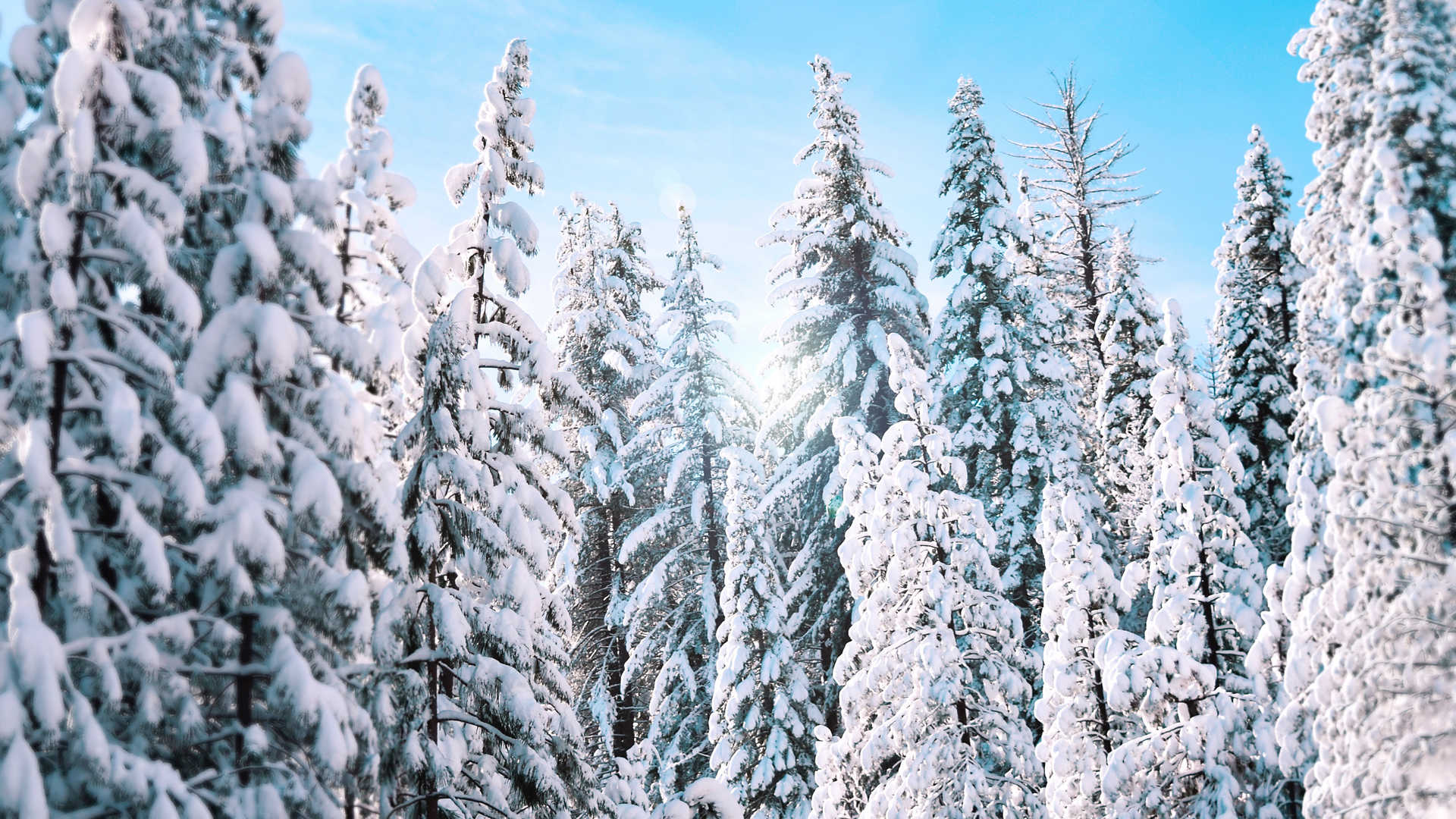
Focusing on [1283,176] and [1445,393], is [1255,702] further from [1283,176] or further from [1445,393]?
[1283,176]

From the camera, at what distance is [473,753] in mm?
8672

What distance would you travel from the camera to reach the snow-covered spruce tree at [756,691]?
16438 millimetres

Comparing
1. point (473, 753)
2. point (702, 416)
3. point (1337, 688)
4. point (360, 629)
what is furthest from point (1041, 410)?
point (360, 629)

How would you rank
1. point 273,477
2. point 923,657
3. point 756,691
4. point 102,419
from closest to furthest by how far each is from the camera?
1. point 102,419
2. point 273,477
3. point 923,657
4. point 756,691

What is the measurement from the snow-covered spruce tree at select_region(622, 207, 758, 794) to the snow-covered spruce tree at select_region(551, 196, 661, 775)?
0.58 metres

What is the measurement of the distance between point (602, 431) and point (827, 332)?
618cm

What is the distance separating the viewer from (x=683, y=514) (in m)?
21.4

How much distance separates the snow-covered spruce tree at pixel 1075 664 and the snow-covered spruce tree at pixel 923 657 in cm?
38

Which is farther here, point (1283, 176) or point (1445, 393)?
point (1283, 176)

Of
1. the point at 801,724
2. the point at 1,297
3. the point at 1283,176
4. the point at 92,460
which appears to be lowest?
the point at 801,724

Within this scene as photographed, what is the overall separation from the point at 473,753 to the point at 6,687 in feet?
15.2

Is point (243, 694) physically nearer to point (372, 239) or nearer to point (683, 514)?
point (372, 239)

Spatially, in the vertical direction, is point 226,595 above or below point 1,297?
below

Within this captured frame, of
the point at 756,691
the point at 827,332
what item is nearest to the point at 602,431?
the point at 827,332
